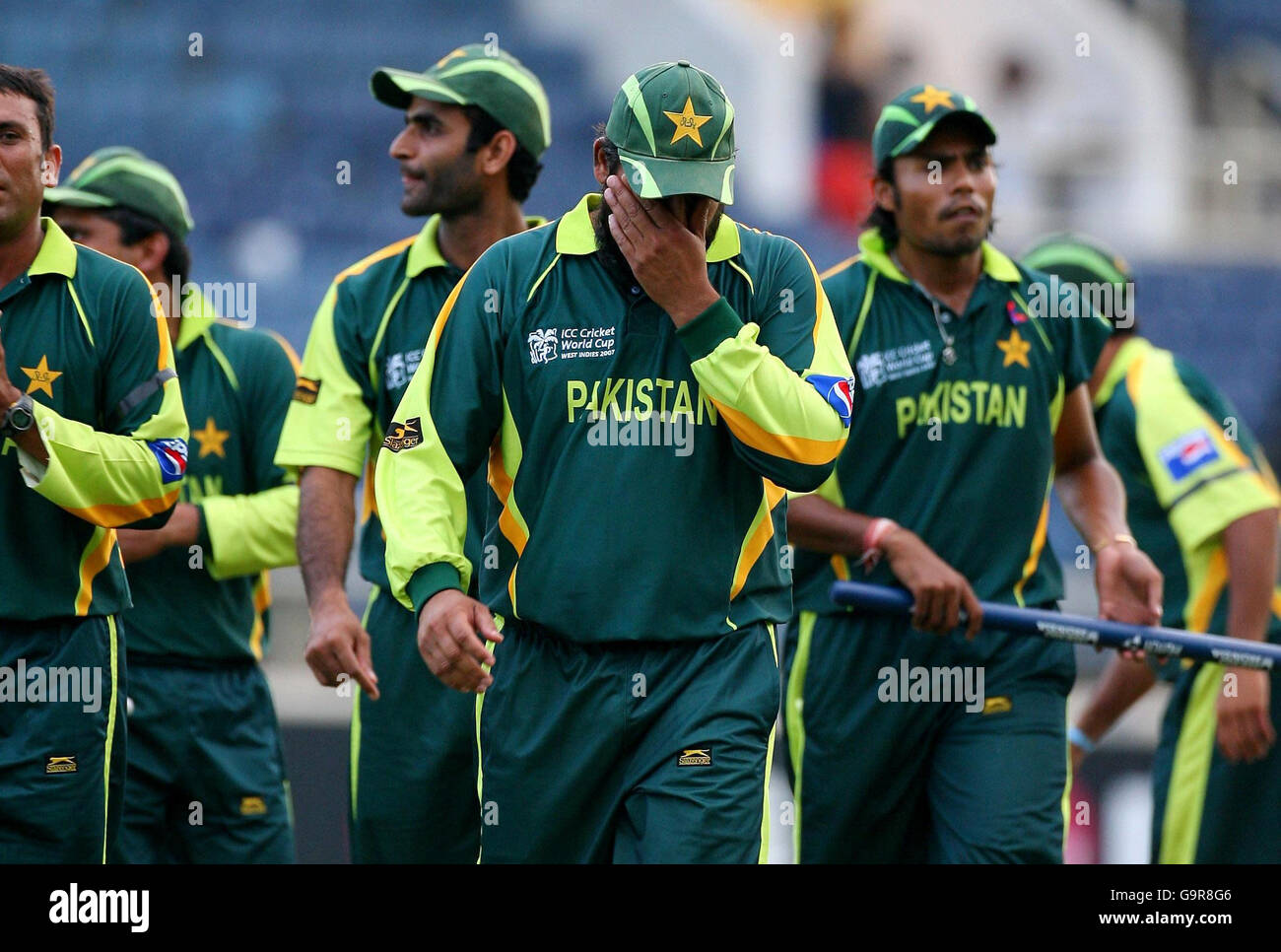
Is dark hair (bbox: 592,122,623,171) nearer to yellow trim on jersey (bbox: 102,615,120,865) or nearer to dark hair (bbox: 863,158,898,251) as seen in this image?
yellow trim on jersey (bbox: 102,615,120,865)

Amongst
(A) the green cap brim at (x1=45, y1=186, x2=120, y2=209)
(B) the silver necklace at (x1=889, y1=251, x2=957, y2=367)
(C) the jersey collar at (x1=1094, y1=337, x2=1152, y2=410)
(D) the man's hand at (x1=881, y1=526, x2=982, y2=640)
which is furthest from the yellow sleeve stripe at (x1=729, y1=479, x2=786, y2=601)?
(A) the green cap brim at (x1=45, y1=186, x2=120, y2=209)

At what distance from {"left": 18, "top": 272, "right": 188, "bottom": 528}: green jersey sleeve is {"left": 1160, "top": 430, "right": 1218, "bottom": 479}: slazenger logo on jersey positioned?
129 inches

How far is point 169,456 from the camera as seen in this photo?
14.3ft

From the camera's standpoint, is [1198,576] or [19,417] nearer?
[19,417]

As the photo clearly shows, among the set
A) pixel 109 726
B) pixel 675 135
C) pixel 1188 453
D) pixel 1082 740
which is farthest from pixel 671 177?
pixel 1082 740

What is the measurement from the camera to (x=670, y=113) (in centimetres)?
392

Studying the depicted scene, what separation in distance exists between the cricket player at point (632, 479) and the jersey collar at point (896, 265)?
4.40 ft

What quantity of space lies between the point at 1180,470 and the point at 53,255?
11.8ft

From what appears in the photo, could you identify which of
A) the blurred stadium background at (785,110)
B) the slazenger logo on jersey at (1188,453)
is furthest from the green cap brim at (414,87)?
the blurred stadium background at (785,110)

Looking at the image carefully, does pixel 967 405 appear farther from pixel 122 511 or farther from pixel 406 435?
pixel 122 511

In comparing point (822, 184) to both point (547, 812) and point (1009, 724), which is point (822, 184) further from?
A: point (547, 812)

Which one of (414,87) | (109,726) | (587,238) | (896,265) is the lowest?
(109,726)
